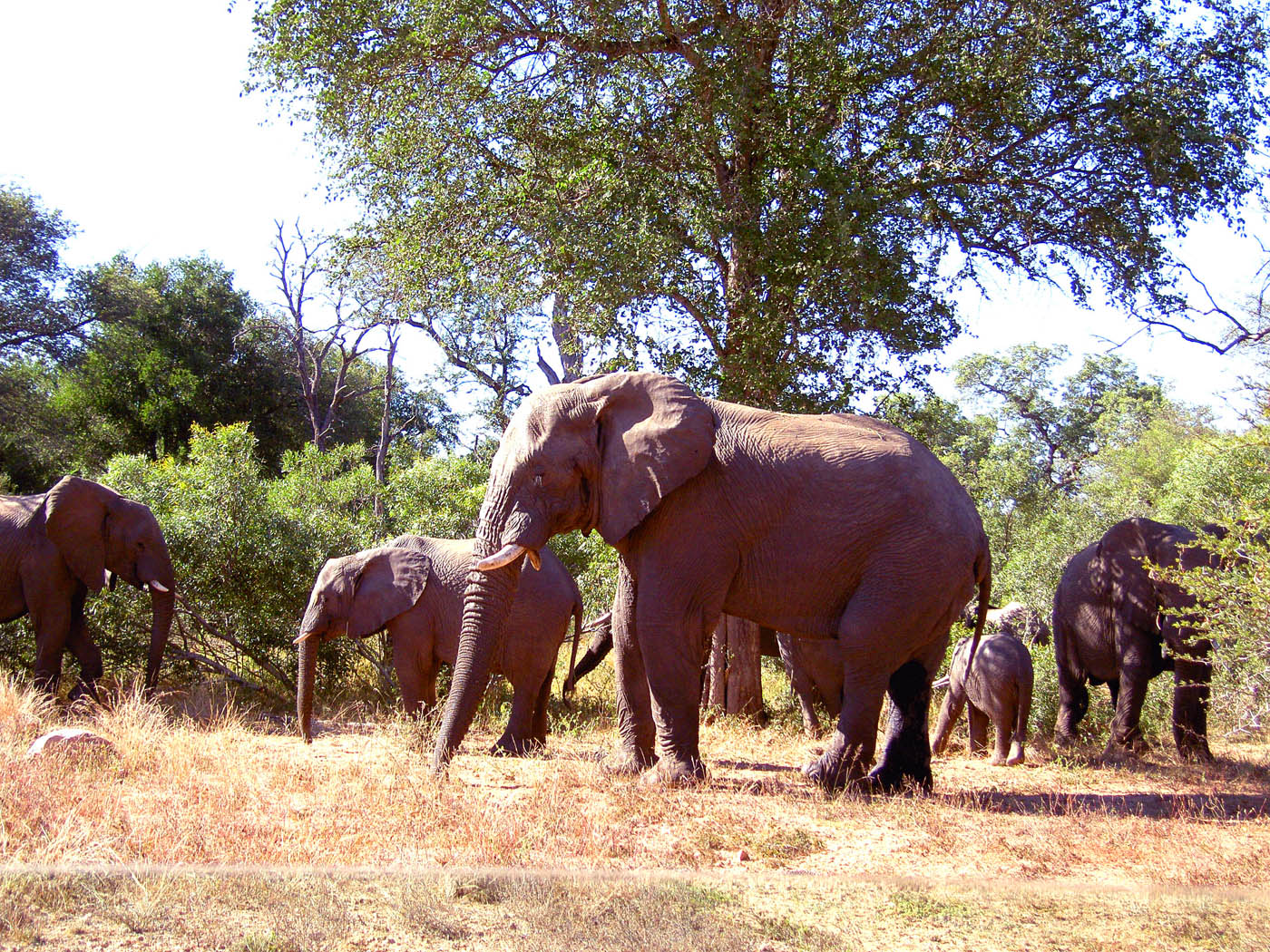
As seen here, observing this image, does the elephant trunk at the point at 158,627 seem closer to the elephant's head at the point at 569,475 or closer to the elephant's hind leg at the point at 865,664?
the elephant's head at the point at 569,475

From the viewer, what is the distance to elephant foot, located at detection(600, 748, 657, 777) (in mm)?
8648

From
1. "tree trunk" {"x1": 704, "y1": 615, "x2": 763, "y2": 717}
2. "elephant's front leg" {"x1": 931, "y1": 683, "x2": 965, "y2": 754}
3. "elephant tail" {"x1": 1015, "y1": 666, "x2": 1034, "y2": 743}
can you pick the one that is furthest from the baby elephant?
"tree trunk" {"x1": 704, "y1": 615, "x2": 763, "y2": 717}

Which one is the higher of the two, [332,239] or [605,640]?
[332,239]

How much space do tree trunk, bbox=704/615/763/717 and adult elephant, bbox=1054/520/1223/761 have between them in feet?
10.6

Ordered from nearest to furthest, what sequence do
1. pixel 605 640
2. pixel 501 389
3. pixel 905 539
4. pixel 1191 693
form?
1. pixel 905 539
2. pixel 1191 693
3. pixel 605 640
4. pixel 501 389

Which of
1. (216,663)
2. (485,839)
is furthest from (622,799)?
(216,663)

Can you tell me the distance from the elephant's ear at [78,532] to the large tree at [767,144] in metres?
4.43

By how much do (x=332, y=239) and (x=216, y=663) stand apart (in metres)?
5.46

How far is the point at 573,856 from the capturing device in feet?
20.1

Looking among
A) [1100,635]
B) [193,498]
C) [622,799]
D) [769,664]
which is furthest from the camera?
[769,664]

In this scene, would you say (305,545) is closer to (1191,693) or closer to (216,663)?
(216,663)

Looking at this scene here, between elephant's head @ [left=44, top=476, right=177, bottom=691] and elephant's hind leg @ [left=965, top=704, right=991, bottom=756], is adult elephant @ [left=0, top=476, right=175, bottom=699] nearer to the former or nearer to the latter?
elephant's head @ [left=44, top=476, right=177, bottom=691]

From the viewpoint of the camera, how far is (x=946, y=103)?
13.2 metres

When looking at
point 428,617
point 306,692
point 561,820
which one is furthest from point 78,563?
point 561,820
